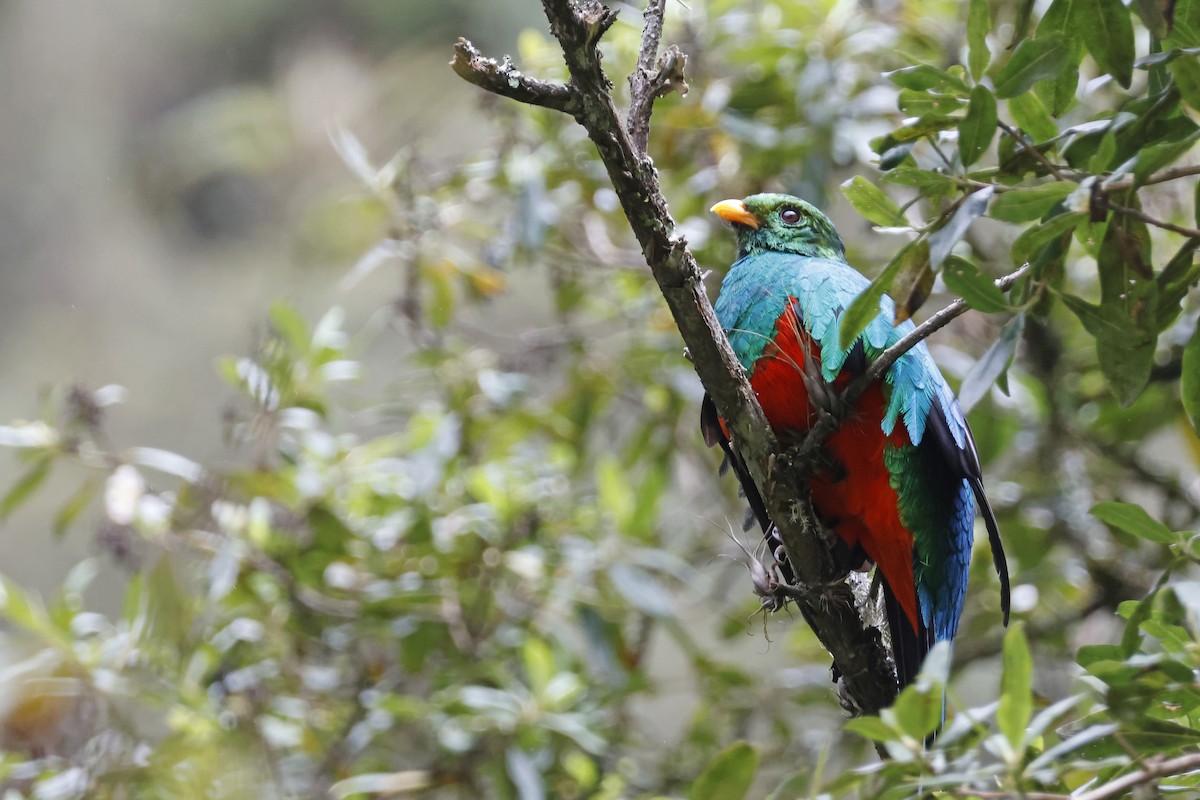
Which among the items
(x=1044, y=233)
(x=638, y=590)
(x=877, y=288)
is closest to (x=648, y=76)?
(x=877, y=288)

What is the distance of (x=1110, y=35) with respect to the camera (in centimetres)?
160

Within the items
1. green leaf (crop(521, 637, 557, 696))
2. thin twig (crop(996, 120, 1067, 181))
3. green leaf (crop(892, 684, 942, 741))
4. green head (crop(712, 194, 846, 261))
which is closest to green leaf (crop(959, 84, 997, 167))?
thin twig (crop(996, 120, 1067, 181))

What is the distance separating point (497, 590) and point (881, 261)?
5.89 ft

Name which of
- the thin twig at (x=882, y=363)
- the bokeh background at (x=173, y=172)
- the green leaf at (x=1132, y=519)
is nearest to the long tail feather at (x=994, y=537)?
the thin twig at (x=882, y=363)

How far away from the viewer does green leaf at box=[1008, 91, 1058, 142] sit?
1.80 metres

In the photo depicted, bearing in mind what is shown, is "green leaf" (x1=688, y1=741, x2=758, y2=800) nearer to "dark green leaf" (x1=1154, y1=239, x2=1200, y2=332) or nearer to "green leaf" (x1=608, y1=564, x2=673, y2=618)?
"dark green leaf" (x1=1154, y1=239, x2=1200, y2=332)

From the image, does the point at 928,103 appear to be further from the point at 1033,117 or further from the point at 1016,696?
the point at 1016,696

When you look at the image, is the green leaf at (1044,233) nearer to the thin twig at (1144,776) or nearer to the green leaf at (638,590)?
the thin twig at (1144,776)

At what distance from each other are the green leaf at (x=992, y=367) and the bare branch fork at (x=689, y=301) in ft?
0.55

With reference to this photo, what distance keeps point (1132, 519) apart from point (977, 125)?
649 mm

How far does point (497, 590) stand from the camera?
12.7 ft

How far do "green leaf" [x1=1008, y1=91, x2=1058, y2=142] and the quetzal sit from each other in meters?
0.62

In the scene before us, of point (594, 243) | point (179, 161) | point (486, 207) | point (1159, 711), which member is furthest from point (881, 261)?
point (179, 161)

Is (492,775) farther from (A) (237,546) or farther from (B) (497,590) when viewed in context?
(A) (237,546)
